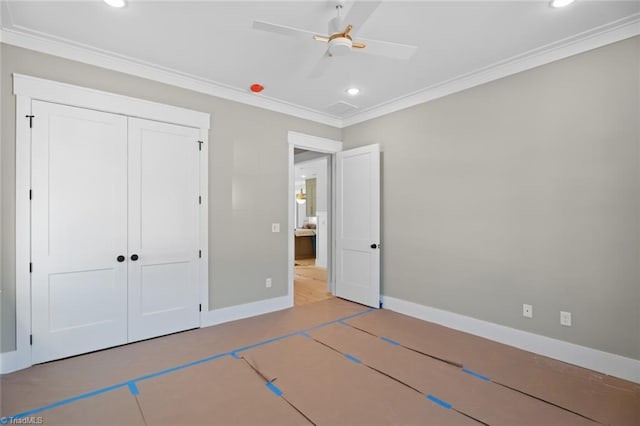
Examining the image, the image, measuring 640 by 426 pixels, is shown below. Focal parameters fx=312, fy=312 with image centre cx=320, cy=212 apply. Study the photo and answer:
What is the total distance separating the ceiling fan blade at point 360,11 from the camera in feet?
6.00

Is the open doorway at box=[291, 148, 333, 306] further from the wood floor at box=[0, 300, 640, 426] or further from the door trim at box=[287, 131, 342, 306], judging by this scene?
the wood floor at box=[0, 300, 640, 426]

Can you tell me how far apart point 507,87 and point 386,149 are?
1.61 meters

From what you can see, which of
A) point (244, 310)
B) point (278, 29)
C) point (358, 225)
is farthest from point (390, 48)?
point (244, 310)

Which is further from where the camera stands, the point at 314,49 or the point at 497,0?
the point at 314,49

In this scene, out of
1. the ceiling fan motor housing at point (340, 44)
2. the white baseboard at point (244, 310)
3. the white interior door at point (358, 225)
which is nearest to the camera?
the ceiling fan motor housing at point (340, 44)

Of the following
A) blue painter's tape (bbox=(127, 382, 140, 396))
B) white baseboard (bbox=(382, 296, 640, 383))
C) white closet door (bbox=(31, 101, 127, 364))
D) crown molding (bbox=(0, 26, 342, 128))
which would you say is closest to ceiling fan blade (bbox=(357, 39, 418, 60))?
crown molding (bbox=(0, 26, 342, 128))

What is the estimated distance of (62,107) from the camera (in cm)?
283

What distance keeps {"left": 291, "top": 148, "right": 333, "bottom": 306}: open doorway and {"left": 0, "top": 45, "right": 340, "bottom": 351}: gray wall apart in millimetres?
567

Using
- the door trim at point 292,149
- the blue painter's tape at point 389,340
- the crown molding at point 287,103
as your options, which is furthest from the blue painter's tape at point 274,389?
the crown molding at point 287,103

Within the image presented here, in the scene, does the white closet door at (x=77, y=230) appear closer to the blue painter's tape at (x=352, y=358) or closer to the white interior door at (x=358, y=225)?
the blue painter's tape at (x=352, y=358)

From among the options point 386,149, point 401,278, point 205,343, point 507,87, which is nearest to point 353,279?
point 401,278

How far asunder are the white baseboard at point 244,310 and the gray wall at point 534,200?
5.33ft

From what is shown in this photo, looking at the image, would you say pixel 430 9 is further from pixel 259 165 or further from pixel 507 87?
pixel 259 165

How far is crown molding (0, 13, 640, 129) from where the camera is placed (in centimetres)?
261
